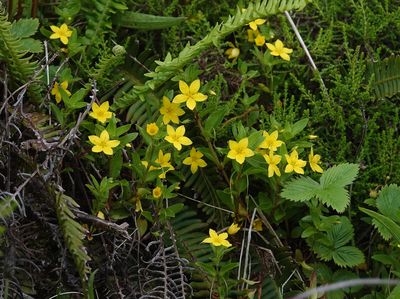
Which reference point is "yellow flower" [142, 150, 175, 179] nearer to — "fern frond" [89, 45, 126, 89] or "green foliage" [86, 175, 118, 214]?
"green foliage" [86, 175, 118, 214]

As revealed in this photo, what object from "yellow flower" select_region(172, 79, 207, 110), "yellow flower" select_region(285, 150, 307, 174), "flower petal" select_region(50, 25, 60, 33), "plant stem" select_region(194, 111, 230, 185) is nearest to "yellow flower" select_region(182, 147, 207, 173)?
"plant stem" select_region(194, 111, 230, 185)

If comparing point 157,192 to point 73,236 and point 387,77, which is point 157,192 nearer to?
point 73,236

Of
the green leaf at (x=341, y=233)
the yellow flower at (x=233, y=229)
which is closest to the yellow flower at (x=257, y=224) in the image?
the yellow flower at (x=233, y=229)

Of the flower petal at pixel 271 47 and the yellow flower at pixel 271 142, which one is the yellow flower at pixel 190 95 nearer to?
the yellow flower at pixel 271 142

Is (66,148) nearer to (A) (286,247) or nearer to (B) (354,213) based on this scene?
(A) (286,247)

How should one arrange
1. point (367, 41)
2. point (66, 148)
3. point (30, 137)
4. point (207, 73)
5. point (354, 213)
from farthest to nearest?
point (367, 41), point (207, 73), point (354, 213), point (30, 137), point (66, 148)

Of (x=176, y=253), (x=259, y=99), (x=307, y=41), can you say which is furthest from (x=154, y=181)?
(x=307, y=41)
